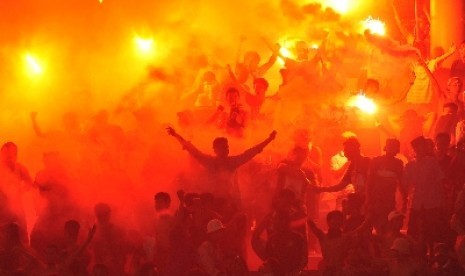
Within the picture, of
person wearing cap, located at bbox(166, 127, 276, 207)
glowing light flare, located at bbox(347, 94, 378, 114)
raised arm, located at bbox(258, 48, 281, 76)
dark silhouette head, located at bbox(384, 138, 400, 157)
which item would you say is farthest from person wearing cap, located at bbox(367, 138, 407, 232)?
raised arm, located at bbox(258, 48, 281, 76)

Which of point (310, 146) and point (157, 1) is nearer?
point (310, 146)

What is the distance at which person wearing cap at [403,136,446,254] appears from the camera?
1143 centimetres

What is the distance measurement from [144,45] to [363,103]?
5944 mm

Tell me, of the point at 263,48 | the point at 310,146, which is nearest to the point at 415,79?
the point at 310,146

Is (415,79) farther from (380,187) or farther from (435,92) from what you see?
(380,187)

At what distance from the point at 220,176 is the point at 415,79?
177 inches

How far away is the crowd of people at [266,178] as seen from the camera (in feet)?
36.4

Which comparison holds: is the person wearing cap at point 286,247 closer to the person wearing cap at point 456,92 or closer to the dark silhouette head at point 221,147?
the dark silhouette head at point 221,147

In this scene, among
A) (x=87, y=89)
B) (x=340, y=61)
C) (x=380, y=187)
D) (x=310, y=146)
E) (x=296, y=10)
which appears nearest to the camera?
(x=380, y=187)

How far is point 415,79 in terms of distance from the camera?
15.2 m

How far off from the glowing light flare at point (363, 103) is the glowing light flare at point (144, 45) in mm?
5039

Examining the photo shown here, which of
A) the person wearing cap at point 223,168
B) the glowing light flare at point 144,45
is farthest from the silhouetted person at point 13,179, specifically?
the glowing light flare at point 144,45

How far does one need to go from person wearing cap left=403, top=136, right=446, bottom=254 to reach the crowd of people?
0.02 m

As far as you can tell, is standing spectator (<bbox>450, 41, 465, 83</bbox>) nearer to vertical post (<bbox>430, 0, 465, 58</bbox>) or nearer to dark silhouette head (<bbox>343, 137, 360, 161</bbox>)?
vertical post (<bbox>430, 0, 465, 58</bbox>)
